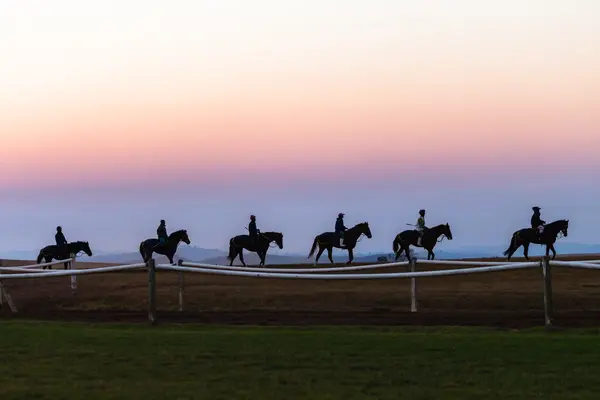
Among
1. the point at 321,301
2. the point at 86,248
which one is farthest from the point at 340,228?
the point at 321,301

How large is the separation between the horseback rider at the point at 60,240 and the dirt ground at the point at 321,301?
4002mm

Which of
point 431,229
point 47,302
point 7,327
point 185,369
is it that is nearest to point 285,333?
point 185,369

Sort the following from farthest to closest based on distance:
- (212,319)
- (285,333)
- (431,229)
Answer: (431,229)
(212,319)
(285,333)

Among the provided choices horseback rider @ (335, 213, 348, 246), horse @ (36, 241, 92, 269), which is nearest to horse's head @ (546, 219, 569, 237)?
horseback rider @ (335, 213, 348, 246)

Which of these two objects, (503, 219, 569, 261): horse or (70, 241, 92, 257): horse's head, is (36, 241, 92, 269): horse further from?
(503, 219, 569, 261): horse

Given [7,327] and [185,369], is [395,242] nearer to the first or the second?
[7,327]

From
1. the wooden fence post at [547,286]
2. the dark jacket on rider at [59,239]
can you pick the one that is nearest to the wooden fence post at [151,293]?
the wooden fence post at [547,286]

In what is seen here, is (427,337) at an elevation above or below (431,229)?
below

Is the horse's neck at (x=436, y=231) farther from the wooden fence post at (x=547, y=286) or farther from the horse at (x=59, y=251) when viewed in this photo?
the wooden fence post at (x=547, y=286)

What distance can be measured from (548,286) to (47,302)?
14869 mm

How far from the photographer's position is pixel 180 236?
3822cm

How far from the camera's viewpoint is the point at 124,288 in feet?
89.6

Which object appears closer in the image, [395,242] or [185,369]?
[185,369]

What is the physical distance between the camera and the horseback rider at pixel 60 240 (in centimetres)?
3734
